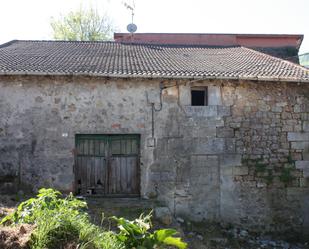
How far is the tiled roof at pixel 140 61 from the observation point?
8555mm

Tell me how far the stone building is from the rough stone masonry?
2 cm

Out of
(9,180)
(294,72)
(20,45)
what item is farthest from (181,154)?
(20,45)

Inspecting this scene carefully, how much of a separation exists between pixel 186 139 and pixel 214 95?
128 centimetres

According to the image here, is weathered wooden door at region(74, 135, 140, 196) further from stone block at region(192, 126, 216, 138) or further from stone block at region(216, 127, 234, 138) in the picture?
stone block at region(216, 127, 234, 138)

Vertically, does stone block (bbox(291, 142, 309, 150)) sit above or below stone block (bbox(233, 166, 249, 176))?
above

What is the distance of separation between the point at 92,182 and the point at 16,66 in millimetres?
3349

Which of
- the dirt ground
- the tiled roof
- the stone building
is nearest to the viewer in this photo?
the dirt ground

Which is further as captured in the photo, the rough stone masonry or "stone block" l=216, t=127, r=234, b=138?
"stone block" l=216, t=127, r=234, b=138

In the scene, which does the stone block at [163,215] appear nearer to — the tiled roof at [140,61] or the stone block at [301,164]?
the tiled roof at [140,61]

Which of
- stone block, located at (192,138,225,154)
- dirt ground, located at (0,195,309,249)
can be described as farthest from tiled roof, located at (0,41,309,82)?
dirt ground, located at (0,195,309,249)

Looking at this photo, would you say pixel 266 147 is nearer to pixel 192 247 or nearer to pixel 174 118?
pixel 174 118

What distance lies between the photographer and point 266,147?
353 inches

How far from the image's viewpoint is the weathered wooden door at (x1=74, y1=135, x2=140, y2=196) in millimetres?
8867

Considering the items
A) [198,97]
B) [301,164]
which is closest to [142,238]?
[198,97]
